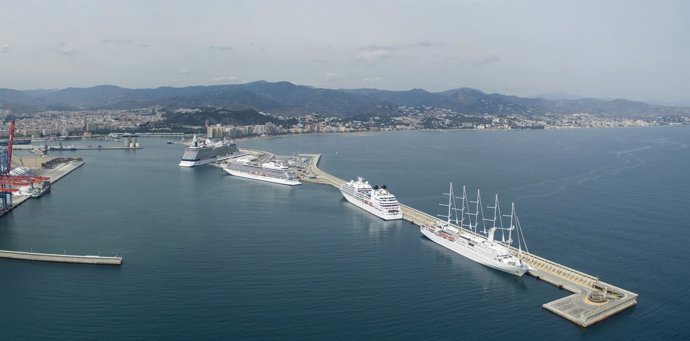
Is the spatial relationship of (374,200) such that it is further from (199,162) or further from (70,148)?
(70,148)

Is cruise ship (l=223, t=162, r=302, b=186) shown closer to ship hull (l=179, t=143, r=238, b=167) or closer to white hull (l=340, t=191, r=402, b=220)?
ship hull (l=179, t=143, r=238, b=167)

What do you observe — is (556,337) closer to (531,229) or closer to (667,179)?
(531,229)

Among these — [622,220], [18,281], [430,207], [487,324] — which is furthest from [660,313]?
[18,281]

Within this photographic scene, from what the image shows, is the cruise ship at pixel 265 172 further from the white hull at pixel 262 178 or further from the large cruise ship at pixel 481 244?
the large cruise ship at pixel 481 244

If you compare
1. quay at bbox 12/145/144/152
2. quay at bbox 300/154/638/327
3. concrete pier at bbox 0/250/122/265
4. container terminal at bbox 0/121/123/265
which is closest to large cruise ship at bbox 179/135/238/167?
container terminal at bbox 0/121/123/265

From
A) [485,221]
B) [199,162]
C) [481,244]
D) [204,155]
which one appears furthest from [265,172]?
[481,244]

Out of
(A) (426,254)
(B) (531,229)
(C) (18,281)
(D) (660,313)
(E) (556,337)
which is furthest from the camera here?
(B) (531,229)
